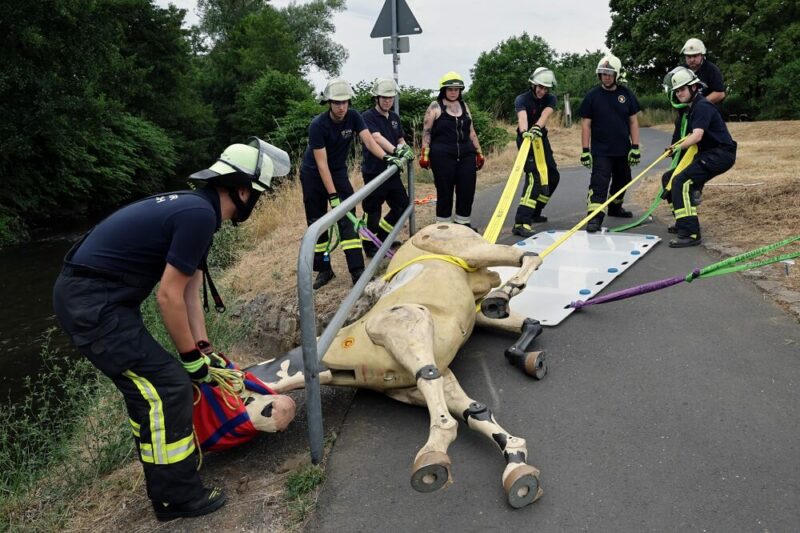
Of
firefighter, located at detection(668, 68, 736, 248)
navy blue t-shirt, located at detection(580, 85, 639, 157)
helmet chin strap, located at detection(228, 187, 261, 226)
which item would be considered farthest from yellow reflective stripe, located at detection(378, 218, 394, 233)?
helmet chin strap, located at detection(228, 187, 261, 226)

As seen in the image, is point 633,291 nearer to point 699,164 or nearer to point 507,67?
point 699,164

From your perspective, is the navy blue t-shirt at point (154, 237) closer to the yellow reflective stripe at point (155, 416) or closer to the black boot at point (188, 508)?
the yellow reflective stripe at point (155, 416)

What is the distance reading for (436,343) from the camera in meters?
3.36

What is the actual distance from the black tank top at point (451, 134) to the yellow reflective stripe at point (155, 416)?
4.52 meters

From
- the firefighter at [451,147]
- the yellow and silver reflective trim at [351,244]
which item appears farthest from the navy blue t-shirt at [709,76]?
the yellow and silver reflective trim at [351,244]

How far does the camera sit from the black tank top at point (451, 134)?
21.5 feet

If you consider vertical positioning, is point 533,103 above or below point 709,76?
below

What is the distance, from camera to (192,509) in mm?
2770

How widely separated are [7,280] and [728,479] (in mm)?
13341

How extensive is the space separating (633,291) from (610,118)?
3.43 m

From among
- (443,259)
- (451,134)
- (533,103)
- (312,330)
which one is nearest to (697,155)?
(533,103)

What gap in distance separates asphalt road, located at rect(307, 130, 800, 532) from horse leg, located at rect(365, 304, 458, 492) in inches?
9.2

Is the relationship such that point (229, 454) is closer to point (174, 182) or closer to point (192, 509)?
point (192, 509)

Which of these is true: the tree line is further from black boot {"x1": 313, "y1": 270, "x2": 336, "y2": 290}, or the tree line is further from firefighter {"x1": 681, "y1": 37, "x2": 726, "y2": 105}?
black boot {"x1": 313, "y1": 270, "x2": 336, "y2": 290}
